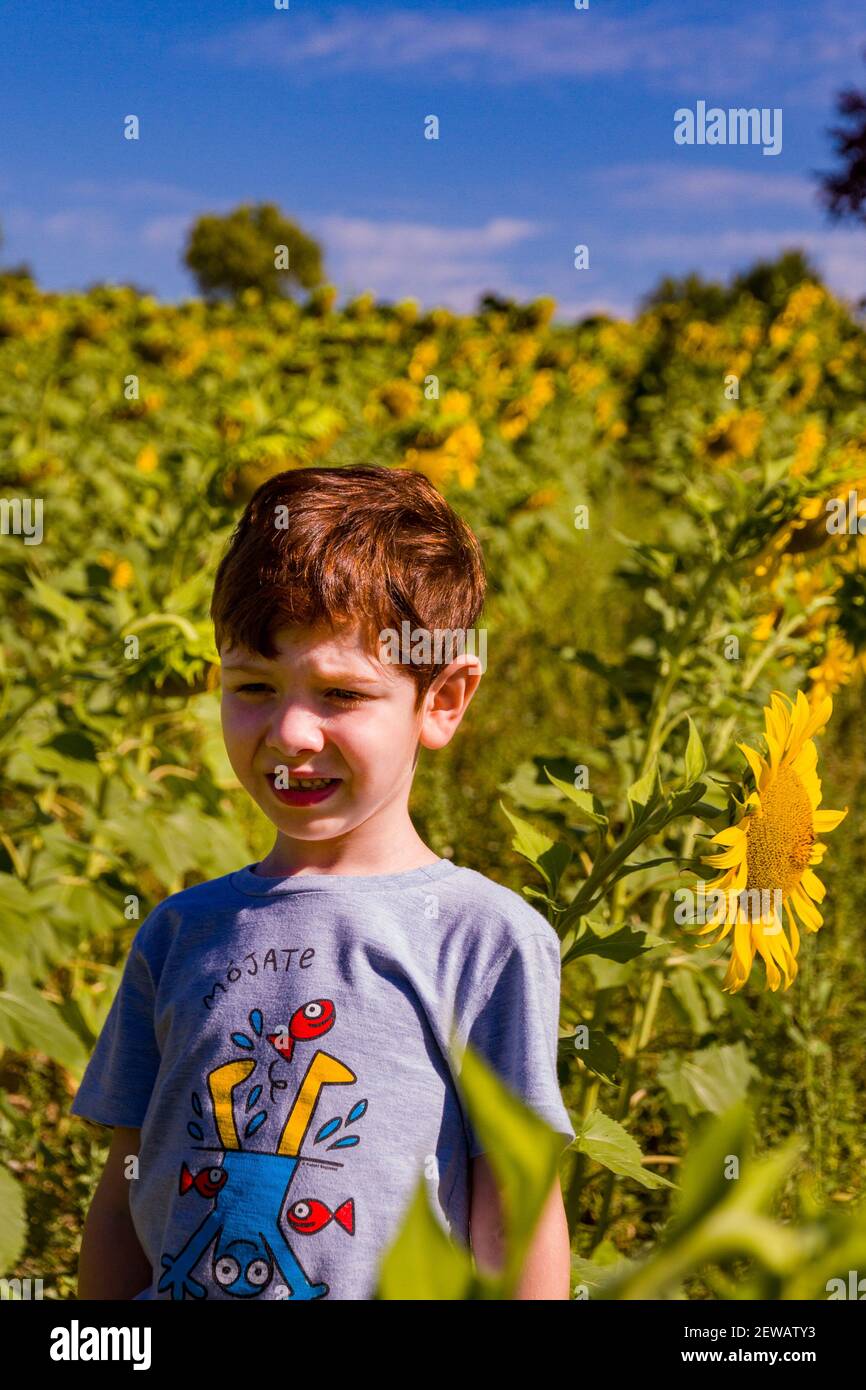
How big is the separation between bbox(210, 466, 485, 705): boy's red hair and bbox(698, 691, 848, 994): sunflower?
10.4 inches

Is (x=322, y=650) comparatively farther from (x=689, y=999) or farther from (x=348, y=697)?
(x=689, y=999)

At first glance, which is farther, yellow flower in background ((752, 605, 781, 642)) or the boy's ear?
yellow flower in background ((752, 605, 781, 642))

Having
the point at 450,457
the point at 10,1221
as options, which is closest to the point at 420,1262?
the point at 10,1221

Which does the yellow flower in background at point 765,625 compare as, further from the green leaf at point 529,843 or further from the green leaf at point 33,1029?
the green leaf at point 33,1029

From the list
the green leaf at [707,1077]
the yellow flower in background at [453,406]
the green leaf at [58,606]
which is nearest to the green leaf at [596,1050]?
the green leaf at [707,1077]

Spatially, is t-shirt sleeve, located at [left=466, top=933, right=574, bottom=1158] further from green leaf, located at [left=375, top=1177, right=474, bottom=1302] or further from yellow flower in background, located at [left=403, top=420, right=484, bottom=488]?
yellow flower in background, located at [left=403, top=420, right=484, bottom=488]

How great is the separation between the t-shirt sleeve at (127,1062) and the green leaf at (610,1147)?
343mm

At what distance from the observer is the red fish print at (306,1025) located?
36.7 inches

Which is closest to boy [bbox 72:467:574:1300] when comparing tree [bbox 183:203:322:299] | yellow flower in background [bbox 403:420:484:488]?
yellow flower in background [bbox 403:420:484:488]

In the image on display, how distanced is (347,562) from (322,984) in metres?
0.31

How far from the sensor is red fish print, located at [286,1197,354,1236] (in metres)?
0.88

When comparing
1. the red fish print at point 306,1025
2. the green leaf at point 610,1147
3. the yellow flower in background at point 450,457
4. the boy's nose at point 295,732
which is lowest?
the green leaf at point 610,1147
